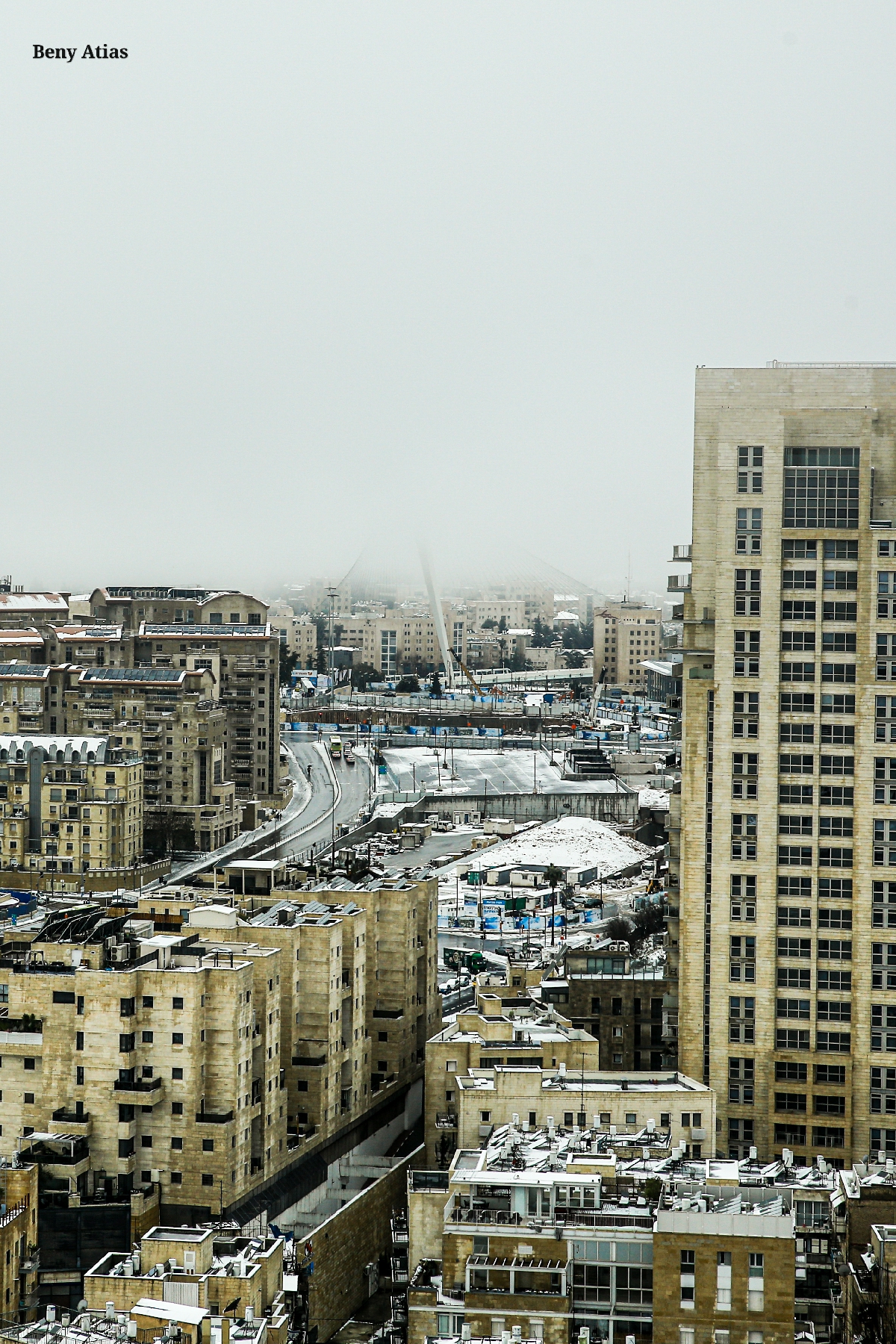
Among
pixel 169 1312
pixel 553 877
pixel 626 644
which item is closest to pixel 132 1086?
pixel 169 1312

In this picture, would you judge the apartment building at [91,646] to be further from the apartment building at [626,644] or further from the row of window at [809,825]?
the apartment building at [626,644]

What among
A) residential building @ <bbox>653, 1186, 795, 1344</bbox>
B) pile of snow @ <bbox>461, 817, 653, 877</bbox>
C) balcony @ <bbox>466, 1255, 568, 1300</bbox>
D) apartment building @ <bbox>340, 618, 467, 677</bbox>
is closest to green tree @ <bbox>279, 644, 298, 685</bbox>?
apartment building @ <bbox>340, 618, 467, 677</bbox>

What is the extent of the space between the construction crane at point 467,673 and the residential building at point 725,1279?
272 feet

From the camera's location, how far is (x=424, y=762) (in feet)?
226

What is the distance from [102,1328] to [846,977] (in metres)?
9.85

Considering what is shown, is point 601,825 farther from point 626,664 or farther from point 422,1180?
point 626,664

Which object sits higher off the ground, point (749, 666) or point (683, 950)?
point (749, 666)

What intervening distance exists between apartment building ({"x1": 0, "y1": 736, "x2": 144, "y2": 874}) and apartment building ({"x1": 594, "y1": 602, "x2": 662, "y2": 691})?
60933mm

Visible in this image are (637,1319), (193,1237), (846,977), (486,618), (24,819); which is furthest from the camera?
(486,618)

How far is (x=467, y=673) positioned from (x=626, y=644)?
32.7 ft

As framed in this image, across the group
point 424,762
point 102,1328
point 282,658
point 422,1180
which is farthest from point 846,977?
point 282,658

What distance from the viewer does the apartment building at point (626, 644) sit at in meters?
99.7

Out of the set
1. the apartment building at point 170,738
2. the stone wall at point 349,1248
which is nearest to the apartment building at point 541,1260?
the stone wall at point 349,1248

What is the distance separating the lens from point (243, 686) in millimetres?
52438
